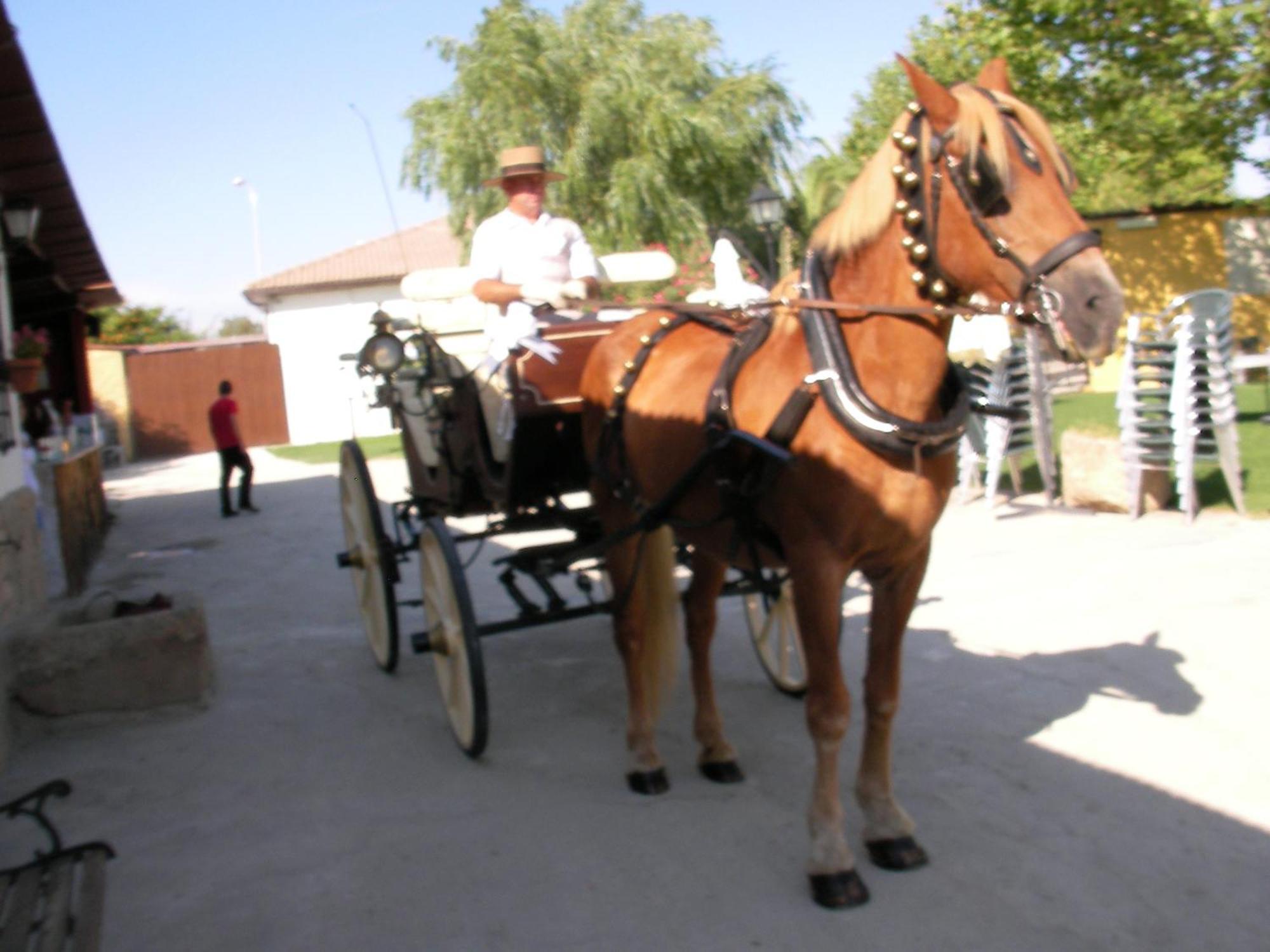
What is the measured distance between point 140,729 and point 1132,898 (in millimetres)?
4101

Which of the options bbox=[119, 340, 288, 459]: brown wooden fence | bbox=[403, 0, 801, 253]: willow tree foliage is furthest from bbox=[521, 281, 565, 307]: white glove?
bbox=[119, 340, 288, 459]: brown wooden fence

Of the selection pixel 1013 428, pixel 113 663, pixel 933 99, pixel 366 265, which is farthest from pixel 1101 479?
pixel 366 265

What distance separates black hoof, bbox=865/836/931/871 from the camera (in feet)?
10.9

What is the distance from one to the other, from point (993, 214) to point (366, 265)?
34.0 m

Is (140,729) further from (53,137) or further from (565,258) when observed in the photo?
(53,137)

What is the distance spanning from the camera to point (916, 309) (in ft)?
9.94

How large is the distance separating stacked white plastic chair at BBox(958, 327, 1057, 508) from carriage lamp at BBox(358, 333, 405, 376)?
494cm

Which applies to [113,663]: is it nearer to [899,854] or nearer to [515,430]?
[515,430]

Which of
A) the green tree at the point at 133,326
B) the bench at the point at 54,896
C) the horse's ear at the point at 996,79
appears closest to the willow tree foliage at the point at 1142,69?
the horse's ear at the point at 996,79

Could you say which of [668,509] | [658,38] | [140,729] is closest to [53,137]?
[140,729]

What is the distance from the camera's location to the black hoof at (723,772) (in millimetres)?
4168

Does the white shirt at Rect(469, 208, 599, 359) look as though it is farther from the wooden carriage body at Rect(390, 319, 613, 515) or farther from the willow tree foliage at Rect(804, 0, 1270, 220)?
the willow tree foliage at Rect(804, 0, 1270, 220)

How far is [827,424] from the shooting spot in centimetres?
317

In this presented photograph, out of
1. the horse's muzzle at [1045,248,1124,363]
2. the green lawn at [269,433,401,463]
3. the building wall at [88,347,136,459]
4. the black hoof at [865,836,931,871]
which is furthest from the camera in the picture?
the building wall at [88,347,136,459]
